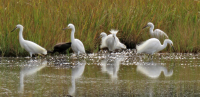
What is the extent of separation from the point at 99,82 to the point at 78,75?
85 centimetres

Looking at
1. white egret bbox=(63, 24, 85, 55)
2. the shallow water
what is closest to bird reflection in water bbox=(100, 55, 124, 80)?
the shallow water

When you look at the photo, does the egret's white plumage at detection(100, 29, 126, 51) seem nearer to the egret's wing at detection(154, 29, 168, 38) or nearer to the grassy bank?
the grassy bank

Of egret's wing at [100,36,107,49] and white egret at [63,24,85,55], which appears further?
egret's wing at [100,36,107,49]

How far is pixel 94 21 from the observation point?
1157cm

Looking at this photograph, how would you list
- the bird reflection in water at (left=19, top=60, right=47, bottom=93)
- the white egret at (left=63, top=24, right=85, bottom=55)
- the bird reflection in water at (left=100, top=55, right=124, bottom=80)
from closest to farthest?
1. the bird reflection in water at (left=19, top=60, right=47, bottom=93)
2. the bird reflection in water at (left=100, top=55, right=124, bottom=80)
3. the white egret at (left=63, top=24, right=85, bottom=55)

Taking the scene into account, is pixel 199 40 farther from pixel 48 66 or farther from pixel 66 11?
pixel 48 66

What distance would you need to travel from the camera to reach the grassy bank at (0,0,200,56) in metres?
10.4

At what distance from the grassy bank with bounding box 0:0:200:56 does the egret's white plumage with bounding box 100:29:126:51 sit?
0.91ft

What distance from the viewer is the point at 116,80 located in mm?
6352

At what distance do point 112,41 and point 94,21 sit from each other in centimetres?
80

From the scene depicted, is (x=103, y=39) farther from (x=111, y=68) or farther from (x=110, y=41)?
(x=111, y=68)

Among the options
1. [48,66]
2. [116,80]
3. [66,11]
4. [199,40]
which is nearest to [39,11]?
[66,11]

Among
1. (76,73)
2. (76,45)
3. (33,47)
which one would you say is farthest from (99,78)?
(76,45)

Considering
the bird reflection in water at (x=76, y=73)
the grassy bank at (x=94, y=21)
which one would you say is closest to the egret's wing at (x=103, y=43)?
the grassy bank at (x=94, y=21)
